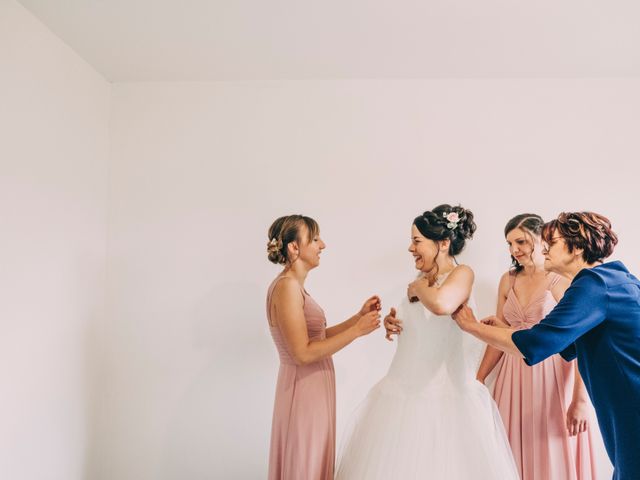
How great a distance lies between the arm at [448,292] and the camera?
229cm

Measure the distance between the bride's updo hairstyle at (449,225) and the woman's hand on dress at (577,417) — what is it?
3.39 feet

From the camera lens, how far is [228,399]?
348 cm

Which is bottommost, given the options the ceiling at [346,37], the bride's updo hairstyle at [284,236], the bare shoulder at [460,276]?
the bare shoulder at [460,276]

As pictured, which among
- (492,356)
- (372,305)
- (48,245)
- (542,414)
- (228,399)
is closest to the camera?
(372,305)

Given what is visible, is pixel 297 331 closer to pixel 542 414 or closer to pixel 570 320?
pixel 570 320

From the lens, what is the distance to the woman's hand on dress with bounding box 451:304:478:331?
7.60 ft

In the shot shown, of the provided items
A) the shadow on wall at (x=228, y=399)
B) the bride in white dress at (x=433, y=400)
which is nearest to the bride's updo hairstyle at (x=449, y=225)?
the bride in white dress at (x=433, y=400)

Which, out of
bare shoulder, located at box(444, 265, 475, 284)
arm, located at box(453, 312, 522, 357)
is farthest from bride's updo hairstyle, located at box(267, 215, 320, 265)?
arm, located at box(453, 312, 522, 357)

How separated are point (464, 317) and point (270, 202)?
1656 mm

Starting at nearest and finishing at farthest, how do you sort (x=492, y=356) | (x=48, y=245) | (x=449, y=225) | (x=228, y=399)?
(x=449, y=225) → (x=48, y=245) → (x=492, y=356) → (x=228, y=399)

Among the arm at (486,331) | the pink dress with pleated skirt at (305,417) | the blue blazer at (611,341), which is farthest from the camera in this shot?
the pink dress with pleated skirt at (305,417)

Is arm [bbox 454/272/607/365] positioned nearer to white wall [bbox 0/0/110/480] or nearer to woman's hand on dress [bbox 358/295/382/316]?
woman's hand on dress [bbox 358/295/382/316]

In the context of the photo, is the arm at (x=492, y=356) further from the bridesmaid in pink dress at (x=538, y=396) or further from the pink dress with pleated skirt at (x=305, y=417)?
the pink dress with pleated skirt at (x=305, y=417)

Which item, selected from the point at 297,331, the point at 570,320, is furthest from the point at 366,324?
the point at 570,320
